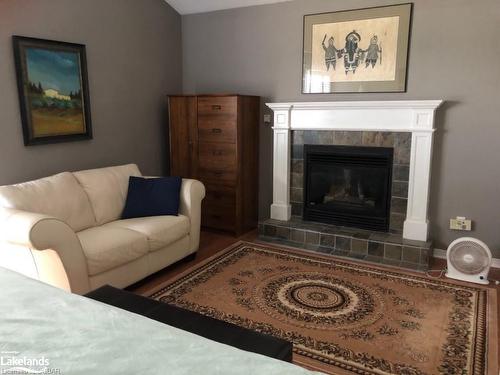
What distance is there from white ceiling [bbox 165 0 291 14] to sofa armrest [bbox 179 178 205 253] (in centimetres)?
213

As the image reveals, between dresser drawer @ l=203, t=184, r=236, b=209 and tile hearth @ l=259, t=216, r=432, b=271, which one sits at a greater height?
dresser drawer @ l=203, t=184, r=236, b=209

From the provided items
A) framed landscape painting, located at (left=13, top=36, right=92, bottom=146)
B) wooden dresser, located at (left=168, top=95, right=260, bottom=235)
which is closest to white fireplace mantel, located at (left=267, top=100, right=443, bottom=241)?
wooden dresser, located at (left=168, top=95, right=260, bottom=235)

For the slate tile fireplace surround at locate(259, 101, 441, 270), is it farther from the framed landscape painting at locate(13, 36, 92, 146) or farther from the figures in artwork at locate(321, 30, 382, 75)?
the framed landscape painting at locate(13, 36, 92, 146)

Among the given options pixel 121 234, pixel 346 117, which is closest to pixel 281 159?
pixel 346 117

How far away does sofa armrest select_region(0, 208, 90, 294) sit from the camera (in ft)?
7.89

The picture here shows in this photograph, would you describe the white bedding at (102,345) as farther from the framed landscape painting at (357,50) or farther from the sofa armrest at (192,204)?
the framed landscape painting at (357,50)

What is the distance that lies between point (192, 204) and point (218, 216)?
88 cm

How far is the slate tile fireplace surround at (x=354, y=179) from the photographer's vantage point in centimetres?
366

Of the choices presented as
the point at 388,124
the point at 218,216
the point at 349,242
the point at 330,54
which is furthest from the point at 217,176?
the point at 388,124

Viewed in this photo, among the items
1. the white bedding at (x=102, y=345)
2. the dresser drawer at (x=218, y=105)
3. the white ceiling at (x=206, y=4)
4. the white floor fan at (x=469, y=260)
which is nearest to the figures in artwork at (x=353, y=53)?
the white ceiling at (x=206, y=4)

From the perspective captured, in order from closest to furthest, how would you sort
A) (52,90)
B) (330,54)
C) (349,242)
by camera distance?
1. (52,90)
2. (349,242)
3. (330,54)

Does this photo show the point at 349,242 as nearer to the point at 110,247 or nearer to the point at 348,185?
the point at 348,185

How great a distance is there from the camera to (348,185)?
4.20m

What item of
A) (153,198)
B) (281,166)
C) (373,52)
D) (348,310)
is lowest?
(348,310)
